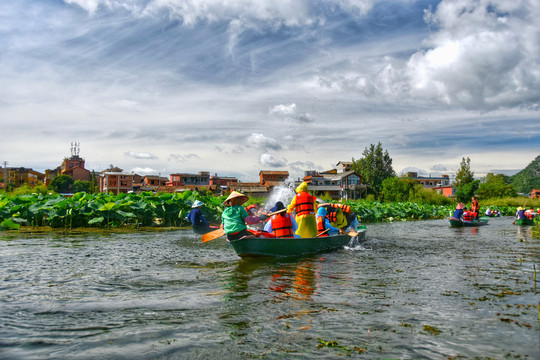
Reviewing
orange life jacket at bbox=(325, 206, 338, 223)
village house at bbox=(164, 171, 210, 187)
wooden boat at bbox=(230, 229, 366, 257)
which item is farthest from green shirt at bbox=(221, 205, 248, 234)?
village house at bbox=(164, 171, 210, 187)

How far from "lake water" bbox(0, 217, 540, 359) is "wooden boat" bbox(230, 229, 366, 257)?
0.29 m

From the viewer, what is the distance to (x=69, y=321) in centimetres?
475

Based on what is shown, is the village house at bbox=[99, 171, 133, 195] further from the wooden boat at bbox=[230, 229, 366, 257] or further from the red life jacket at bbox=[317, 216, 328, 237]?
the wooden boat at bbox=[230, 229, 366, 257]

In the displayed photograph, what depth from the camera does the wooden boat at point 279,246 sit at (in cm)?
886

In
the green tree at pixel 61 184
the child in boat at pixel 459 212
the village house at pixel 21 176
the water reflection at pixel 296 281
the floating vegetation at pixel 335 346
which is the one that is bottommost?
the water reflection at pixel 296 281

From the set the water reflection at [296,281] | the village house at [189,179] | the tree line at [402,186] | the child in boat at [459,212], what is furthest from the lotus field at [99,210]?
the village house at [189,179]

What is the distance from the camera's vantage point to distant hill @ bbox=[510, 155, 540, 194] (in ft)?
358

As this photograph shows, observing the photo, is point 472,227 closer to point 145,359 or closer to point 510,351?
point 510,351

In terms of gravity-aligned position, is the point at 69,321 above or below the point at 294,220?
below

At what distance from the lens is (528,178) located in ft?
382

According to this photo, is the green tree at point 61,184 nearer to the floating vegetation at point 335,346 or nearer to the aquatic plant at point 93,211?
the aquatic plant at point 93,211

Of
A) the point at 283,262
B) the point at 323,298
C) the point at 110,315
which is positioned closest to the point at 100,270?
the point at 110,315

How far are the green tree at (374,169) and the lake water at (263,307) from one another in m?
54.7

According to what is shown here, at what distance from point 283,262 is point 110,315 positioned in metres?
4.94
